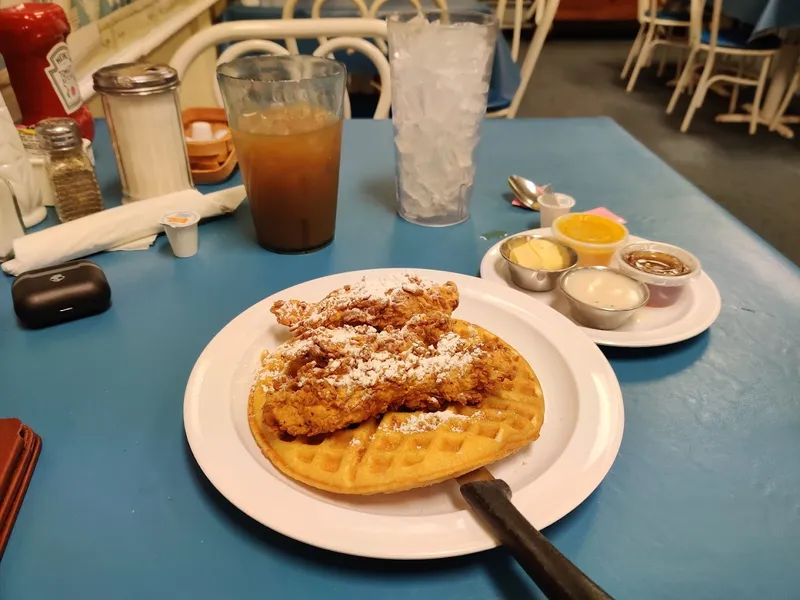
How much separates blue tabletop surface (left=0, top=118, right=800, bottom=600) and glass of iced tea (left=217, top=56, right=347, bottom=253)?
59mm

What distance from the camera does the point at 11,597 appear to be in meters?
0.53

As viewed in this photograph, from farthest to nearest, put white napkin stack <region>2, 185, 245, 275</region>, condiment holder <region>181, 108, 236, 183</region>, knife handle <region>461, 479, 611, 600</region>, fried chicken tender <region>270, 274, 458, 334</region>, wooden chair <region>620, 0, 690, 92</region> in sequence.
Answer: wooden chair <region>620, 0, 690, 92</region>
condiment holder <region>181, 108, 236, 183</region>
white napkin stack <region>2, 185, 245, 275</region>
fried chicken tender <region>270, 274, 458, 334</region>
knife handle <region>461, 479, 611, 600</region>

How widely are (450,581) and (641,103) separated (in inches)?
207

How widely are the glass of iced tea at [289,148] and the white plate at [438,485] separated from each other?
0.24 metres

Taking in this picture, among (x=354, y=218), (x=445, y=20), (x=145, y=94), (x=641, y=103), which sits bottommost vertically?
(x=641, y=103)

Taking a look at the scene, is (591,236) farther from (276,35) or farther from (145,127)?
(276,35)

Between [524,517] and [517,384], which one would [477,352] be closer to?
[517,384]

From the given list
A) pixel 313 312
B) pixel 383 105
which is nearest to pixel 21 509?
pixel 313 312

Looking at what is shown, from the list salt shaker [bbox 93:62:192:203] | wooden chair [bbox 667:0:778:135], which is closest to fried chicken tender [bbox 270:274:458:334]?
salt shaker [bbox 93:62:192:203]

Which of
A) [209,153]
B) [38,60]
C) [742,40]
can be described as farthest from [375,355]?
[742,40]

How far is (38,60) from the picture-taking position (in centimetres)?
120

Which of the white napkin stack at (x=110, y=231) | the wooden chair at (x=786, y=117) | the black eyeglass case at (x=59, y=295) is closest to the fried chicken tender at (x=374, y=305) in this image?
the black eyeglass case at (x=59, y=295)

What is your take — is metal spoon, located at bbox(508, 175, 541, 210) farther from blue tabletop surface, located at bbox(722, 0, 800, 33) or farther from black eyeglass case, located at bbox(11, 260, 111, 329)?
blue tabletop surface, located at bbox(722, 0, 800, 33)

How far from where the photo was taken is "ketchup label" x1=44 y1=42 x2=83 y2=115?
122 centimetres
